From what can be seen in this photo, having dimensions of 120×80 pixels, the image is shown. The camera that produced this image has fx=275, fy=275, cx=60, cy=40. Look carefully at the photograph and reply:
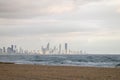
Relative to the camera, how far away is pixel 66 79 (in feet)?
68.2

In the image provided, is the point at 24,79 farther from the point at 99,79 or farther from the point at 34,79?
the point at 99,79

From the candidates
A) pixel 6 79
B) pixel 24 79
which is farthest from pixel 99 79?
pixel 6 79

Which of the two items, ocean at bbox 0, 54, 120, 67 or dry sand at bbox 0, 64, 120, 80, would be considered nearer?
dry sand at bbox 0, 64, 120, 80

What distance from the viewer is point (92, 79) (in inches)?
822

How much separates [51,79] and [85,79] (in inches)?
102

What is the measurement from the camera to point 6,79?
2023 cm

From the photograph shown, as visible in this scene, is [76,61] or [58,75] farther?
[76,61]

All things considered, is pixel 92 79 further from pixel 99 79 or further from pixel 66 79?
pixel 66 79

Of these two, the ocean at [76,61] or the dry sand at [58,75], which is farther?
the ocean at [76,61]

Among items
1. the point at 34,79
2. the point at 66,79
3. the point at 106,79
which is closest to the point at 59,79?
the point at 66,79

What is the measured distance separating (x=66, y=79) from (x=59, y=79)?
21.6 inches

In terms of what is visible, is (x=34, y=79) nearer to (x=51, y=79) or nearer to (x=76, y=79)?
(x=51, y=79)

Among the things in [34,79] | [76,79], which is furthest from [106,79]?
[34,79]

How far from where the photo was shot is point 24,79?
20.3 metres
